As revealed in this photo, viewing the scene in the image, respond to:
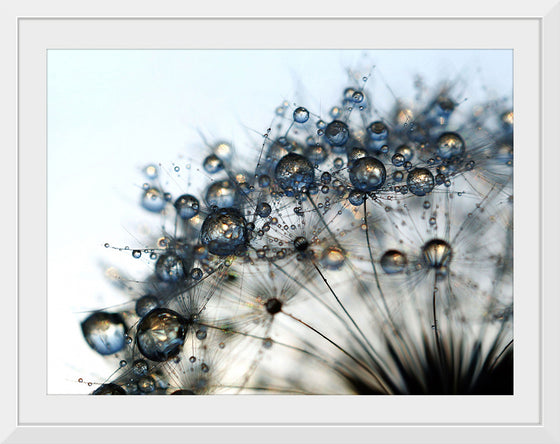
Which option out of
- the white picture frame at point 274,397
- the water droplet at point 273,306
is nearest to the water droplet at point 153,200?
the white picture frame at point 274,397

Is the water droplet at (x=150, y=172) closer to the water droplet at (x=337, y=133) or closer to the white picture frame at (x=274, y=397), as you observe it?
the white picture frame at (x=274, y=397)

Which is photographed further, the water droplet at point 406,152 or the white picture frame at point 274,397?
the water droplet at point 406,152

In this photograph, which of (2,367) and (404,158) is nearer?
(2,367)

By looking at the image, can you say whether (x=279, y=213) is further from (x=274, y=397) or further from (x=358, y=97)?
(x=274, y=397)

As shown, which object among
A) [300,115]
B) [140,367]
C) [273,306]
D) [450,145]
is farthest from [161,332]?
[450,145]

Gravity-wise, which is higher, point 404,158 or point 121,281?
point 404,158

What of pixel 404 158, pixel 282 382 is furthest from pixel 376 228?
pixel 282 382
